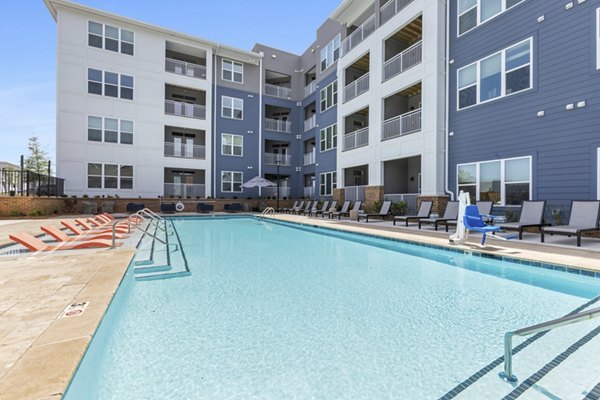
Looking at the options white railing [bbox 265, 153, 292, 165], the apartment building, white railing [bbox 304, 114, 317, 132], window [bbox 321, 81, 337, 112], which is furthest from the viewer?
white railing [bbox 265, 153, 292, 165]

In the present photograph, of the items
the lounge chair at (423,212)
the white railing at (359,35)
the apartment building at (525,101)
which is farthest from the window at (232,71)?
the lounge chair at (423,212)

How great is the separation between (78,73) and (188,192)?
9.09 m

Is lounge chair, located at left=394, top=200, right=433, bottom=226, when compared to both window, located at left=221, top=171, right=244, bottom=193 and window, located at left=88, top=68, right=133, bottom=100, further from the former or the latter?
window, located at left=88, top=68, right=133, bottom=100

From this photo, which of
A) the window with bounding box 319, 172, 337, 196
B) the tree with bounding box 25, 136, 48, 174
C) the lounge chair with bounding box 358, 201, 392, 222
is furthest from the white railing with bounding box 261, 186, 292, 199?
the tree with bounding box 25, 136, 48, 174

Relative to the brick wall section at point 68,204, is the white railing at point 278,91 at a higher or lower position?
higher

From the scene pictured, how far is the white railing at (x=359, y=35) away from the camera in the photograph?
15.4 metres

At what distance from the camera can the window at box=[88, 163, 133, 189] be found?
57.3 ft

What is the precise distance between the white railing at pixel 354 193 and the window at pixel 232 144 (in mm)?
9432

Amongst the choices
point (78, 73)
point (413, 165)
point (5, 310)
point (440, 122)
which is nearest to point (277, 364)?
point (5, 310)

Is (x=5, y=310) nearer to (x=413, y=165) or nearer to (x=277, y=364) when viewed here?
(x=277, y=364)

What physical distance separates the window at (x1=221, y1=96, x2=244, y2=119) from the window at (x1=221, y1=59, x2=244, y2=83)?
156cm

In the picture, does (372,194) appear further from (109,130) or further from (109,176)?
(109,130)

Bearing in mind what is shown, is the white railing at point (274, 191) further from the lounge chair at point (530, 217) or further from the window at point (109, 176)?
the lounge chair at point (530, 217)

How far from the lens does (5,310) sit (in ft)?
9.45
